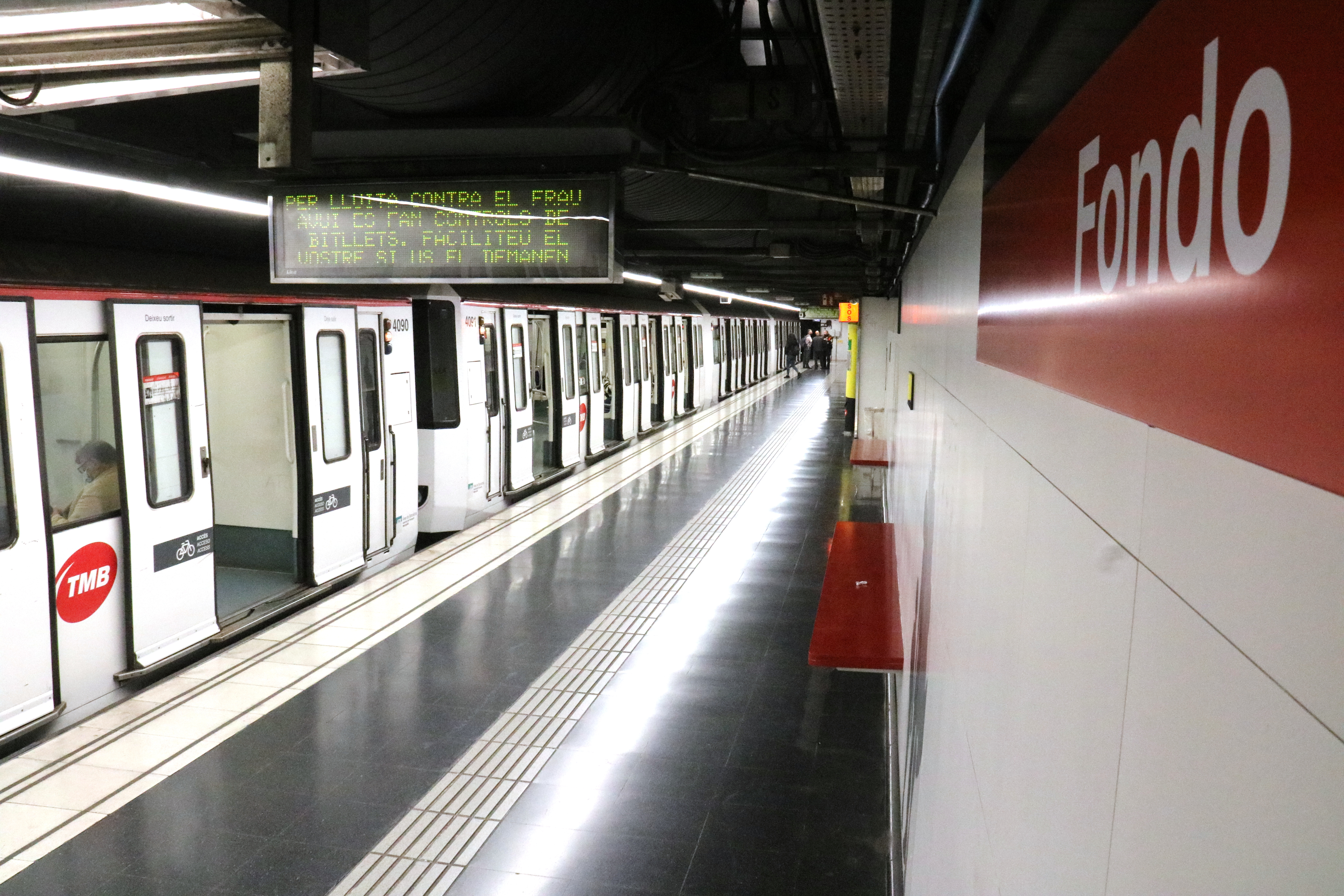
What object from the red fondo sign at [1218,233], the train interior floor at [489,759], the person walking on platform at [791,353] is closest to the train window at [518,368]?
the train interior floor at [489,759]

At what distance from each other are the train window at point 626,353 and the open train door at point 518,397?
4.15 metres

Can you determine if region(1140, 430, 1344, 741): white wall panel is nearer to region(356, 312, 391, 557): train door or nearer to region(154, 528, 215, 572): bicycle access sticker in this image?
region(154, 528, 215, 572): bicycle access sticker

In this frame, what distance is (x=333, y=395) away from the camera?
727 cm

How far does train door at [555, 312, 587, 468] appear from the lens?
11.9m

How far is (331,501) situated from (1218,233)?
23.3 ft

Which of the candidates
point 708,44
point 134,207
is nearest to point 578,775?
point 708,44

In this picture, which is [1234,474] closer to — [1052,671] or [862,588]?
[1052,671]

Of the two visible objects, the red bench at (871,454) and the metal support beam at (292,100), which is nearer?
the metal support beam at (292,100)

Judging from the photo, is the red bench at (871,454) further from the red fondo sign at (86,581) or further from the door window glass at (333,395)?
the red fondo sign at (86,581)

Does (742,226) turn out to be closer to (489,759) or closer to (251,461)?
(489,759)

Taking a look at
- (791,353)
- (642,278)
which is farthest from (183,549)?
(791,353)

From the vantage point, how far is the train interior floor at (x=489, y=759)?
3770mm

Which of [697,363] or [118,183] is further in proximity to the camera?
[697,363]

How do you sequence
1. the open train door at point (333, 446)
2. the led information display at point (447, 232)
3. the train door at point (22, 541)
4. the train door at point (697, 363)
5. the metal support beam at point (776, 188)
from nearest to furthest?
the metal support beam at point (776, 188), the led information display at point (447, 232), the train door at point (22, 541), the open train door at point (333, 446), the train door at point (697, 363)
